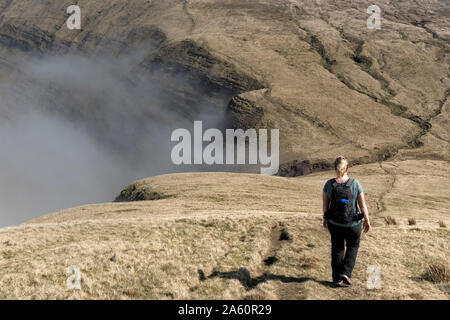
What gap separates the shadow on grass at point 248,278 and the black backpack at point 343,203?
2.87 meters

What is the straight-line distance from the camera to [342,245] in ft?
43.2

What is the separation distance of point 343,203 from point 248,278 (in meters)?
4.97

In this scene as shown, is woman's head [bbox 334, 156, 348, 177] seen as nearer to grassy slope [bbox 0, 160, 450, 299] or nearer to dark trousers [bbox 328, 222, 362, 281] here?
dark trousers [bbox 328, 222, 362, 281]

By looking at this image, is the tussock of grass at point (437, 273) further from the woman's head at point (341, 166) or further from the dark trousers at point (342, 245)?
the woman's head at point (341, 166)

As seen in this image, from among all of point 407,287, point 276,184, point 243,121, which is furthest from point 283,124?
point 407,287

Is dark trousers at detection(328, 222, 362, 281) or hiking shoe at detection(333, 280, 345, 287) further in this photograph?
hiking shoe at detection(333, 280, 345, 287)

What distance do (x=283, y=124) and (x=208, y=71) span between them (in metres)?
56.6

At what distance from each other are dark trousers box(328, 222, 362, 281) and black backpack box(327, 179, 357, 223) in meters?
0.41

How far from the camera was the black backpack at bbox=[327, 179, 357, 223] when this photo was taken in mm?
12391
